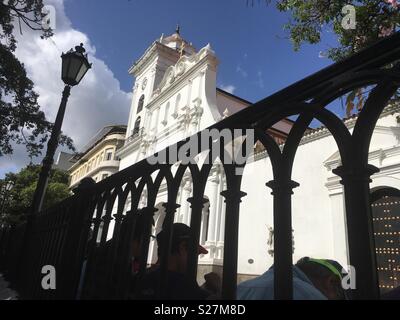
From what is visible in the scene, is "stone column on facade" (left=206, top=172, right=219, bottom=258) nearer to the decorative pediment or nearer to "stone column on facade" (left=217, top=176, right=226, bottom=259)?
"stone column on facade" (left=217, top=176, right=226, bottom=259)

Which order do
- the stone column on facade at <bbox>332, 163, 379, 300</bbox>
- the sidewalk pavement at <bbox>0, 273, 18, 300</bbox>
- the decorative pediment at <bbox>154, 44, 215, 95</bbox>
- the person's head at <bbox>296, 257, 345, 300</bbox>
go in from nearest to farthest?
the stone column on facade at <bbox>332, 163, 379, 300</bbox>, the person's head at <bbox>296, 257, 345, 300</bbox>, the sidewalk pavement at <bbox>0, 273, 18, 300</bbox>, the decorative pediment at <bbox>154, 44, 215, 95</bbox>

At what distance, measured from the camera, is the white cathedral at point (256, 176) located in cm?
852

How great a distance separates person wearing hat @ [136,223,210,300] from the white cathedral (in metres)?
0.94

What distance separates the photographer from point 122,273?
58.7 inches

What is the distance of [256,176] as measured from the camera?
11.7 meters

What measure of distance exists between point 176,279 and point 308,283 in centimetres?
78

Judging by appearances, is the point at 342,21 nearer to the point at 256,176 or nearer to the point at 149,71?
the point at 256,176

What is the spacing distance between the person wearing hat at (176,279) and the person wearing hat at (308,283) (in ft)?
1.34

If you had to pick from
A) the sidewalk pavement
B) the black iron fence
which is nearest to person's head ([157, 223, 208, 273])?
the black iron fence

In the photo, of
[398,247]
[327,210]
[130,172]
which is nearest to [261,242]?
[327,210]

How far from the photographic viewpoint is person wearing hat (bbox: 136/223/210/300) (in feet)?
4.07

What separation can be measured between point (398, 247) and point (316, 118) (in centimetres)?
831

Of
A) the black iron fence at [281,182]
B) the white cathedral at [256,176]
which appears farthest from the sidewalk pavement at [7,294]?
the white cathedral at [256,176]
